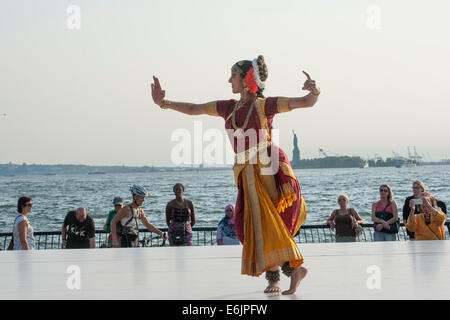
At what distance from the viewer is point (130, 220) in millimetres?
9000

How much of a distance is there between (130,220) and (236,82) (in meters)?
3.96

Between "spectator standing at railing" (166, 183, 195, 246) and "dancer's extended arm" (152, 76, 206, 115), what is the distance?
395 centimetres

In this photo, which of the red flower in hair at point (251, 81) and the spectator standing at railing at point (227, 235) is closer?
the red flower in hair at point (251, 81)

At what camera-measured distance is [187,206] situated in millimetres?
9844

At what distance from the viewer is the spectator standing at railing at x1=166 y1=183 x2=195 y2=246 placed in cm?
973

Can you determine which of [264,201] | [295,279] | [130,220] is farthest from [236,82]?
[130,220]

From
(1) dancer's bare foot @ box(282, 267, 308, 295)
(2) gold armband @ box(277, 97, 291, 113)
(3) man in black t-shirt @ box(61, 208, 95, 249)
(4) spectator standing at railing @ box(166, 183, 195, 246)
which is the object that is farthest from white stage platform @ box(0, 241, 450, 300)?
(2) gold armband @ box(277, 97, 291, 113)

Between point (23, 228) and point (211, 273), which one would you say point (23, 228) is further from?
point (211, 273)

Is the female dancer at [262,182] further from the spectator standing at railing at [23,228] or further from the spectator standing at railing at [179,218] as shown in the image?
the spectator standing at railing at [179,218]

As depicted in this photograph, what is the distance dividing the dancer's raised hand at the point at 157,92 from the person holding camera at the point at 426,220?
4.20 metres

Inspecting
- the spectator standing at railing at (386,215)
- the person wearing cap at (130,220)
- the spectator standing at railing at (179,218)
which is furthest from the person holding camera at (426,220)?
the person wearing cap at (130,220)

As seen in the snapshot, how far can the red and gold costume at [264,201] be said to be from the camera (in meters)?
5.19
